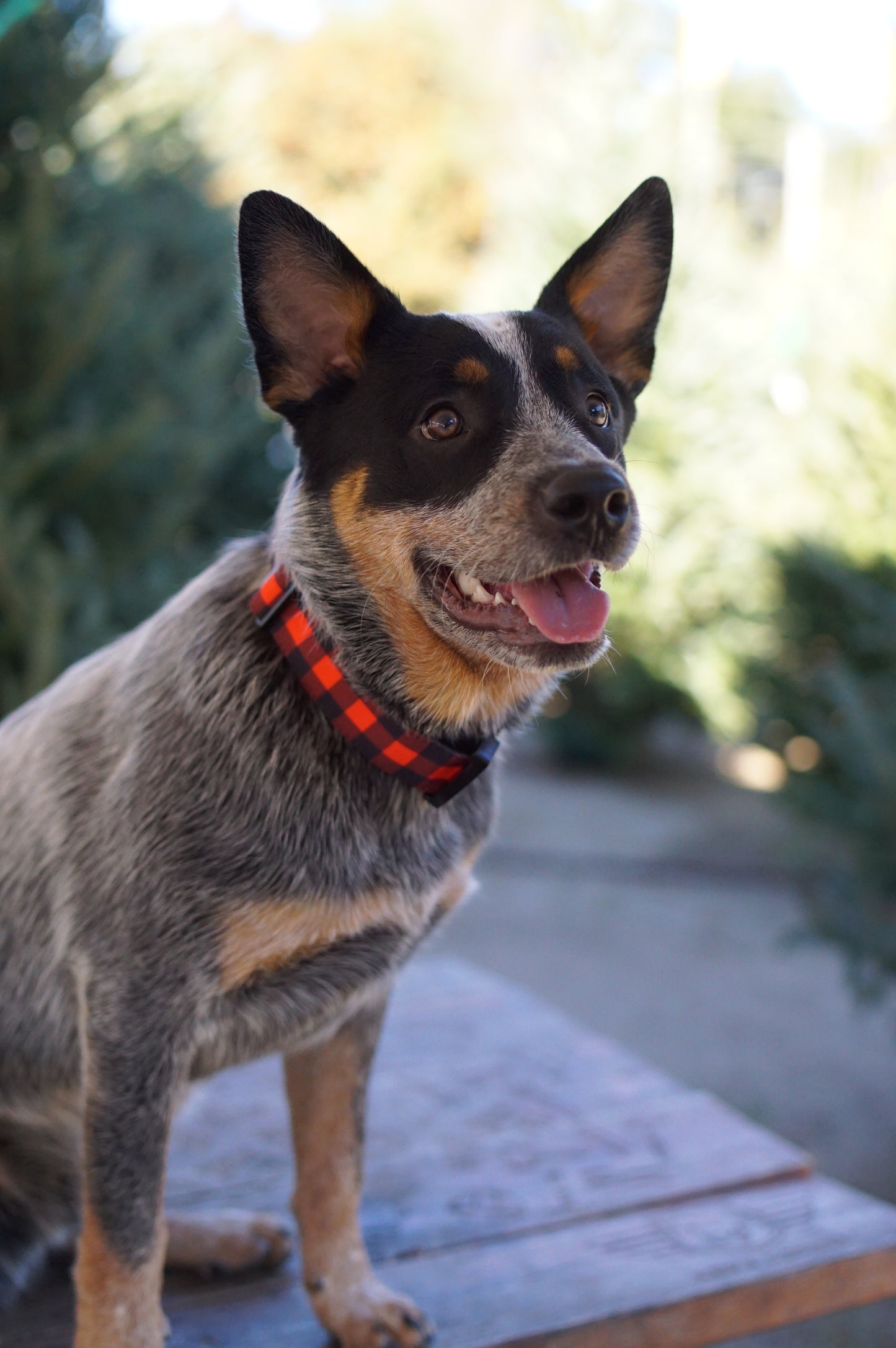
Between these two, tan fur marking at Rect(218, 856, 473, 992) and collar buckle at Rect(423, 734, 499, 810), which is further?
collar buckle at Rect(423, 734, 499, 810)

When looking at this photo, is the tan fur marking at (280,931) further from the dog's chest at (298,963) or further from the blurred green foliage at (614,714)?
the blurred green foliage at (614,714)

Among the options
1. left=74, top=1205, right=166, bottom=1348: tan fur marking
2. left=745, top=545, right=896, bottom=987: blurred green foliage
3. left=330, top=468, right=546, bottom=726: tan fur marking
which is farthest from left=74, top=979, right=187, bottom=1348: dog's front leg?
left=745, top=545, right=896, bottom=987: blurred green foliage

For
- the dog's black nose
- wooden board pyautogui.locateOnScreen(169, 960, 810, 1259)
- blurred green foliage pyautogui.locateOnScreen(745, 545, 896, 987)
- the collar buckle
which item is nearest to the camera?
the dog's black nose

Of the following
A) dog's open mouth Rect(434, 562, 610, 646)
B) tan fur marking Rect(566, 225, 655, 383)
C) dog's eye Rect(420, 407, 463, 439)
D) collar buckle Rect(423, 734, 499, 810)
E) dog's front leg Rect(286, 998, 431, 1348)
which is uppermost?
tan fur marking Rect(566, 225, 655, 383)

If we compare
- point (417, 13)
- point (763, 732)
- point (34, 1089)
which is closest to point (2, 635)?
point (34, 1089)

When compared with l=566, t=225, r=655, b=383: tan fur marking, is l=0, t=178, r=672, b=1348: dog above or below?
below

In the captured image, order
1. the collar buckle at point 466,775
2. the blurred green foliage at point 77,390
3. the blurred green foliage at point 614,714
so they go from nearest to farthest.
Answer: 1. the collar buckle at point 466,775
2. the blurred green foliage at point 77,390
3. the blurred green foliage at point 614,714

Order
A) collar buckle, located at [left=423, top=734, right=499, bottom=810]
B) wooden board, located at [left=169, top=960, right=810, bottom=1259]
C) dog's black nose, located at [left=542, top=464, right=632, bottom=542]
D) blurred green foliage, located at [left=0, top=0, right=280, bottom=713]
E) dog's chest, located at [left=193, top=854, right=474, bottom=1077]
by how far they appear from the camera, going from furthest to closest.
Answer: blurred green foliage, located at [left=0, top=0, right=280, bottom=713], wooden board, located at [left=169, top=960, right=810, bottom=1259], collar buckle, located at [left=423, top=734, right=499, bottom=810], dog's chest, located at [left=193, top=854, right=474, bottom=1077], dog's black nose, located at [left=542, top=464, right=632, bottom=542]

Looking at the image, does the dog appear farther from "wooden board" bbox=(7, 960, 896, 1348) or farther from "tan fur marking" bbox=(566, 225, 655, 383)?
"wooden board" bbox=(7, 960, 896, 1348)

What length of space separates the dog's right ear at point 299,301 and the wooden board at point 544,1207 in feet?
4.63

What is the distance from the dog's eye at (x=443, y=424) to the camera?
4.95 feet

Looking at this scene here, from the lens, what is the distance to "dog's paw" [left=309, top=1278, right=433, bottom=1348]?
5.62 ft

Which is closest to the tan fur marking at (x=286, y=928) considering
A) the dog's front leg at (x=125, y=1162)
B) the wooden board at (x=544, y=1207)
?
the dog's front leg at (x=125, y=1162)

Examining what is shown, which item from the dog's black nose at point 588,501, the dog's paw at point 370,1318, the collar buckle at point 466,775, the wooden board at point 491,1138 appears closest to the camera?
the dog's black nose at point 588,501
